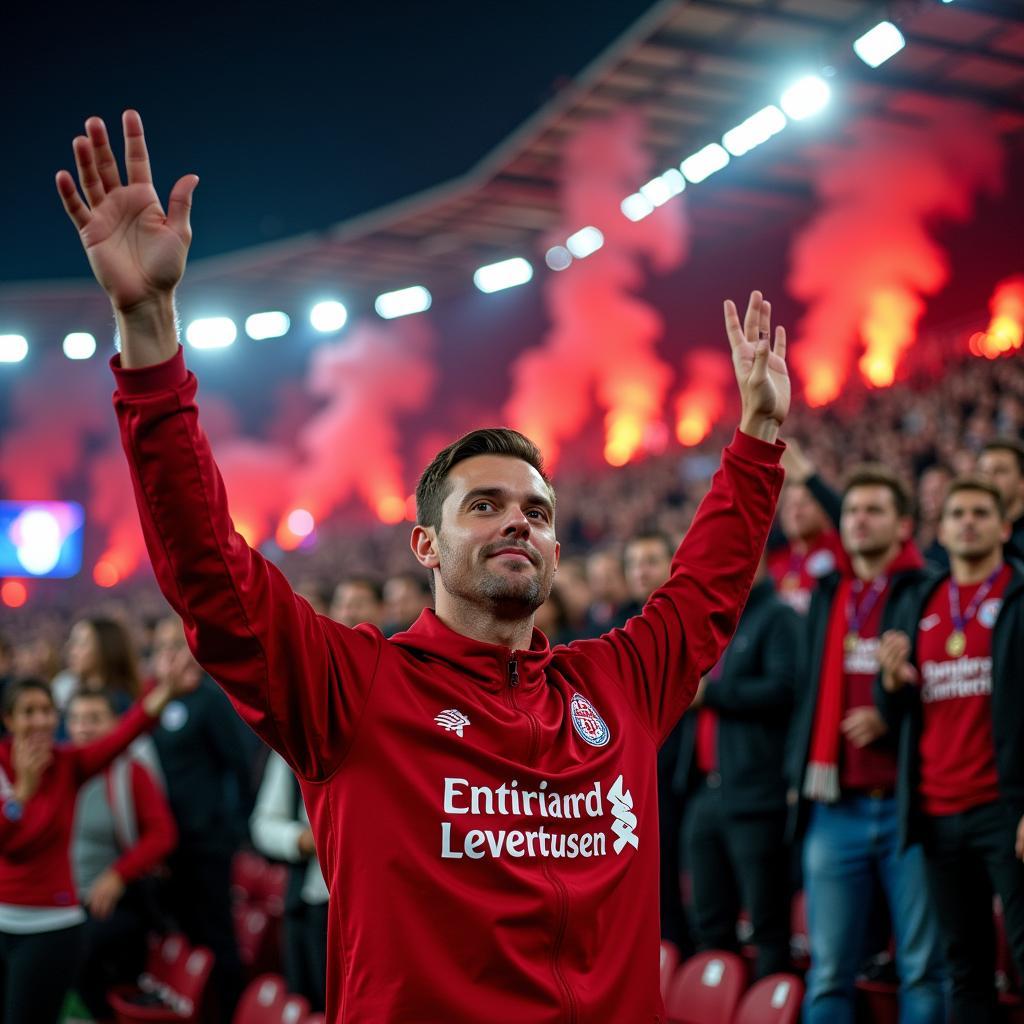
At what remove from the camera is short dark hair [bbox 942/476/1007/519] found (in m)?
3.61

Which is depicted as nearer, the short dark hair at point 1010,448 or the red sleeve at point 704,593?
the red sleeve at point 704,593

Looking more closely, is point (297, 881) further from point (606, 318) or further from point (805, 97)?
point (606, 318)

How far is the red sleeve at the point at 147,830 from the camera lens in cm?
482

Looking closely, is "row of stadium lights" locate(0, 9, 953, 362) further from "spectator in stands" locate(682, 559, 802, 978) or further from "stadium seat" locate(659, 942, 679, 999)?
"stadium seat" locate(659, 942, 679, 999)

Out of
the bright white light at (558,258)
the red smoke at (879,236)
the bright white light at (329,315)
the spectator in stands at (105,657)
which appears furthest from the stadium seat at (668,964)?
the bright white light at (329,315)

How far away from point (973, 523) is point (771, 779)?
124cm

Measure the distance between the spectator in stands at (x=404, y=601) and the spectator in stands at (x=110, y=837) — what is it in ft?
4.08

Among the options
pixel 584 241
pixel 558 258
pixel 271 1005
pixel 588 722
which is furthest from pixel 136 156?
pixel 558 258

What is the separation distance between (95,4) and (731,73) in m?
7.27

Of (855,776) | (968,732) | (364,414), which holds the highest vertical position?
(364,414)

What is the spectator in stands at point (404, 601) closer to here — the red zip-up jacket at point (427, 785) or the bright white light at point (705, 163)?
the red zip-up jacket at point (427, 785)

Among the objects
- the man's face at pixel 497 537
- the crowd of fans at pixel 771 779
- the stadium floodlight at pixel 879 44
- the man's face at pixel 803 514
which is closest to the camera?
the man's face at pixel 497 537

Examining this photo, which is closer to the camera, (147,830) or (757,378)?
(757,378)

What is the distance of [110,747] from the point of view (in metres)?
4.29
